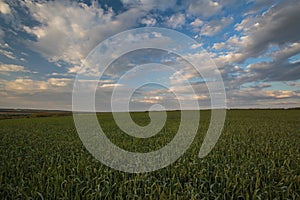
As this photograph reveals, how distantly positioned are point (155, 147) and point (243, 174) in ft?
17.9

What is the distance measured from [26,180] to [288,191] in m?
7.83

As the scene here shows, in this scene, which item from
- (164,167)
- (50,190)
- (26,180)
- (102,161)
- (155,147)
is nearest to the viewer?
(50,190)

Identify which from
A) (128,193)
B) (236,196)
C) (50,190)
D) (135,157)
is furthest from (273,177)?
(50,190)

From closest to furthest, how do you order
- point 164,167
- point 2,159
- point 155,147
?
point 164,167 < point 2,159 < point 155,147

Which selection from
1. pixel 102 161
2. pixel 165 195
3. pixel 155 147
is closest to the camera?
pixel 165 195

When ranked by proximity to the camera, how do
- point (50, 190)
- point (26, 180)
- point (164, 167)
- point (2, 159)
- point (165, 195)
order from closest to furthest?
point (165, 195) < point (50, 190) < point (26, 180) < point (164, 167) < point (2, 159)

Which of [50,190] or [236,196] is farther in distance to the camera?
[50,190]

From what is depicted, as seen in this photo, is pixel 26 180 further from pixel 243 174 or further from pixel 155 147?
pixel 243 174

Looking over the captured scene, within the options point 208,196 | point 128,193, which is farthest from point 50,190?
point 208,196

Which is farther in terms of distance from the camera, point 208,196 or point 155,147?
point 155,147

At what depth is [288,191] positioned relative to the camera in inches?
200

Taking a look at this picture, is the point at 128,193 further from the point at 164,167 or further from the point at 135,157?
the point at 135,157

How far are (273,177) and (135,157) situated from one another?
5406mm

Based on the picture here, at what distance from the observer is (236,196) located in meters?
5.26
